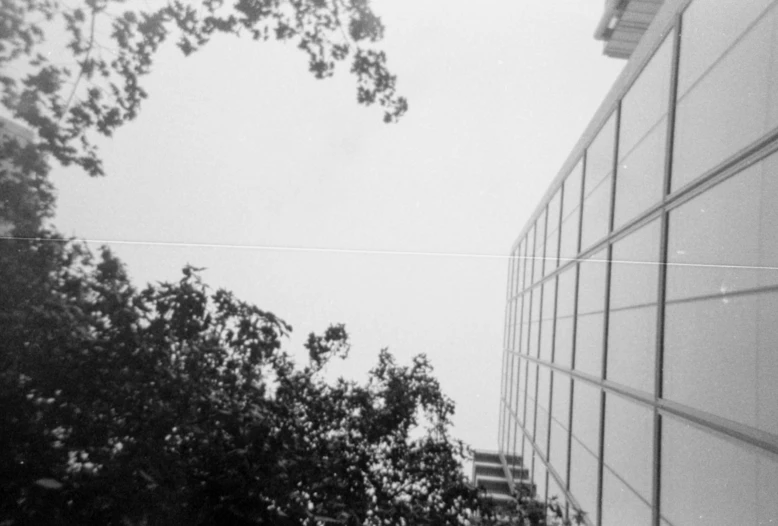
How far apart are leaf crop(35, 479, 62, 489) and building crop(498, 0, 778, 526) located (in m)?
5.66

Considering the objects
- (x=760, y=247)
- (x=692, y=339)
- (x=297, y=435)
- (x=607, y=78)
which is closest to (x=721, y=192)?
(x=760, y=247)

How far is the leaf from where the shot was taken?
4641mm

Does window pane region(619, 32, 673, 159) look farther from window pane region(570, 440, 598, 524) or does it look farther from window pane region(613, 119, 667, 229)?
window pane region(570, 440, 598, 524)

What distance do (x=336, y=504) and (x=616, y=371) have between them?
3.98m

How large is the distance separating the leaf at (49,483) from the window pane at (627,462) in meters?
5.80

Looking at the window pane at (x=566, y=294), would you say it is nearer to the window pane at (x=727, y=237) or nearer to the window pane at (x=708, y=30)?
the window pane at (x=727, y=237)

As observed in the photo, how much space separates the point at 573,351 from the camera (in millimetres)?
9273

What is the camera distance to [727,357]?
4816mm

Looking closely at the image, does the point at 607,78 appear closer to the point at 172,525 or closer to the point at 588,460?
the point at 588,460

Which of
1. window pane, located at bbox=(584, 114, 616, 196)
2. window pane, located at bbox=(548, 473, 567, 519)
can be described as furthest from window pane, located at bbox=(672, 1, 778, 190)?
window pane, located at bbox=(548, 473, 567, 519)

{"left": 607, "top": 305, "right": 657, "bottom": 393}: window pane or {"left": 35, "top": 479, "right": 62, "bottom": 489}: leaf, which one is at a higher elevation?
{"left": 607, "top": 305, "right": 657, "bottom": 393}: window pane

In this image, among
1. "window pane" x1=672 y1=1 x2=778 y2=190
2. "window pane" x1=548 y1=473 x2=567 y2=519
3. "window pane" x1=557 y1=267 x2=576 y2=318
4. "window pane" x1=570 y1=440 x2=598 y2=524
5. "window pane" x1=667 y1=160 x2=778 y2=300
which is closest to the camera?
"window pane" x1=667 y1=160 x2=778 y2=300

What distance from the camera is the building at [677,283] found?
4551 mm

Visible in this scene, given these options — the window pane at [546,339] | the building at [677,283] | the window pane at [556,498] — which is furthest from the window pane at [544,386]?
the window pane at [556,498]
